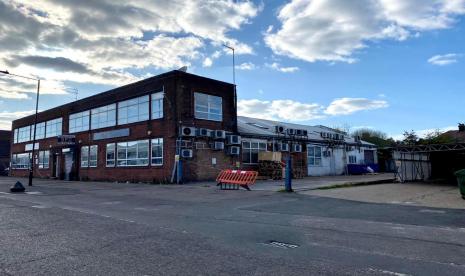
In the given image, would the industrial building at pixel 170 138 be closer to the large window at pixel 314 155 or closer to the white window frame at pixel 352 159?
the large window at pixel 314 155

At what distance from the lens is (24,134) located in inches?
2183

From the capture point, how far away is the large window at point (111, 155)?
35.2 m

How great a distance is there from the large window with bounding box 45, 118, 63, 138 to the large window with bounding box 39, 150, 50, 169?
2.16m

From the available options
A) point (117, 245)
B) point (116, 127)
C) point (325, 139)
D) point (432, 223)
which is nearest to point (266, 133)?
point (325, 139)

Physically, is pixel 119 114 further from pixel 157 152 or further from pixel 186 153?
pixel 186 153

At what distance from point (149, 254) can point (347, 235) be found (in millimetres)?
4493

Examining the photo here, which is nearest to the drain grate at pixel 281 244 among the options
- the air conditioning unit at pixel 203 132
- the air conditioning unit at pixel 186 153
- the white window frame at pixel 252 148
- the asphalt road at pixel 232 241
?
the asphalt road at pixel 232 241

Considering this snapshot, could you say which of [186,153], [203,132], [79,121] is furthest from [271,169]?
[79,121]

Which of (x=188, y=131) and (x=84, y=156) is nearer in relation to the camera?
(x=188, y=131)

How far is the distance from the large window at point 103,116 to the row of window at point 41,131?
28.8 feet

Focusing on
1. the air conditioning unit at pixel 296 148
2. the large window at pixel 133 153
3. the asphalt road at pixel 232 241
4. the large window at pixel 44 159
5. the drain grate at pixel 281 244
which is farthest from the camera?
the large window at pixel 44 159

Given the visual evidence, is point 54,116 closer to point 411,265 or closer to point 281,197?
point 281,197

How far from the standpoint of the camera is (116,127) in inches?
1388

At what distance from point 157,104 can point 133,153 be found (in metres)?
4.95
